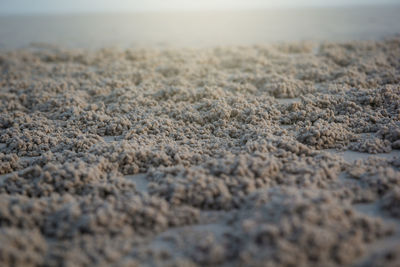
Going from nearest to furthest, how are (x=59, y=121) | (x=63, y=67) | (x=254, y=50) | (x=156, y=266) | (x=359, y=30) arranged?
(x=156, y=266), (x=59, y=121), (x=63, y=67), (x=254, y=50), (x=359, y=30)

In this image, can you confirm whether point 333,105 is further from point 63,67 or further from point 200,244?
point 63,67

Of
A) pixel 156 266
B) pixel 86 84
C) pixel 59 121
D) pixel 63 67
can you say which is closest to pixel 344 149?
pixel 156 266

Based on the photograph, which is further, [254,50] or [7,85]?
[254,50]
